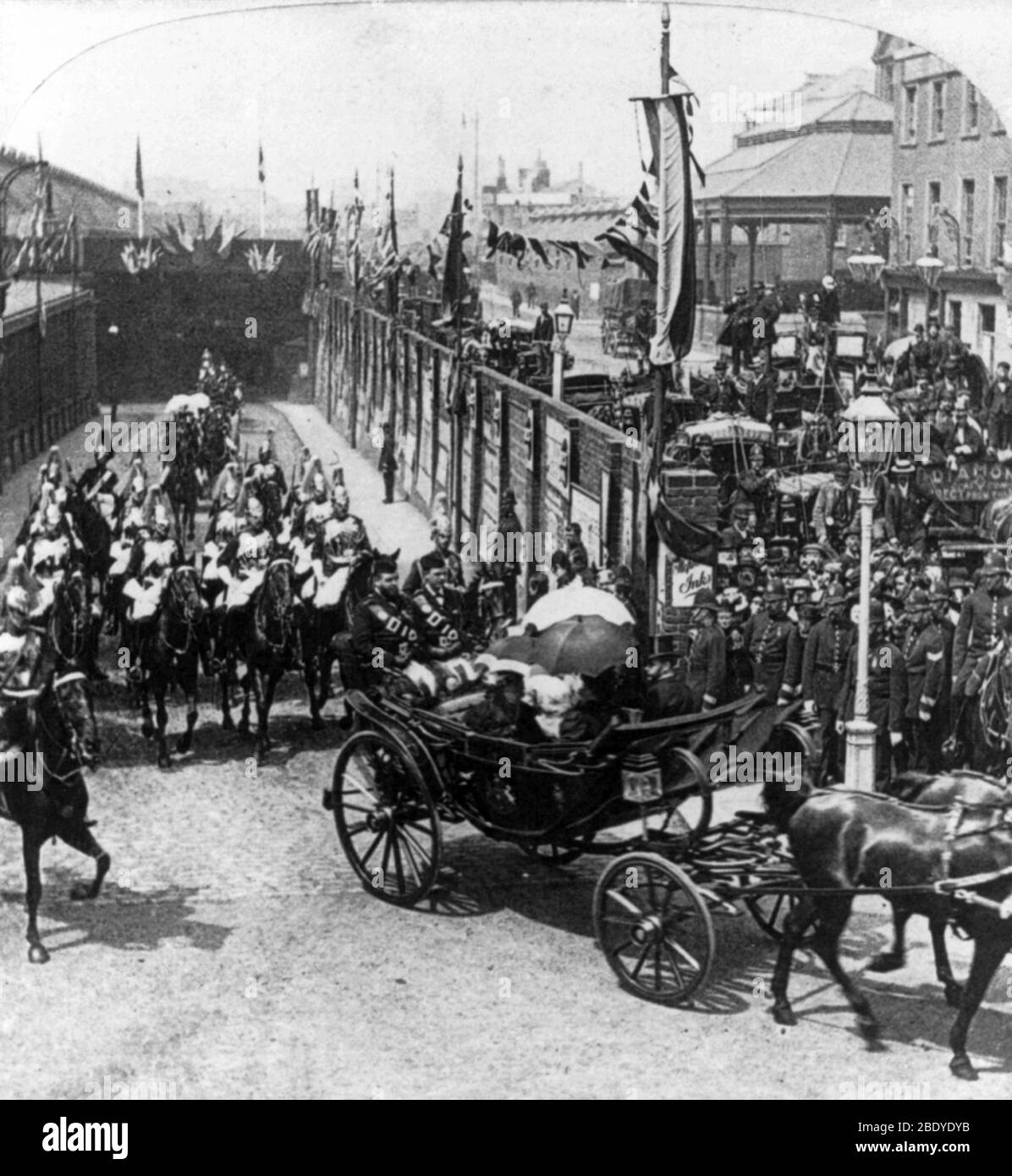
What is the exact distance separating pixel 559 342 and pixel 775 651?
130 inches

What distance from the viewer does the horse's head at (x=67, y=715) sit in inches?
407

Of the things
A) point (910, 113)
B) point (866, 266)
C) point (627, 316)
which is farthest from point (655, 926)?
point (627, 316)

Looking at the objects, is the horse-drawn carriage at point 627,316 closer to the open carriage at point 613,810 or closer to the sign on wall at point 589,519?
the sign on wall at point 589,519

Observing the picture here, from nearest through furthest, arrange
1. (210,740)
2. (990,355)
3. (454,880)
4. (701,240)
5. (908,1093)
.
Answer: (908,1093) → (454,880) → (701,240) → (210,740) → (990,355)

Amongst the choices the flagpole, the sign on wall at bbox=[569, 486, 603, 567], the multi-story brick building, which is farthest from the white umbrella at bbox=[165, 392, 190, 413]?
the multi-story brick building

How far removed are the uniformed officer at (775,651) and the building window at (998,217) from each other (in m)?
3.53

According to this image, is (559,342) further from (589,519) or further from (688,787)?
(688,787)

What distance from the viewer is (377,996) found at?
10070 millimetres

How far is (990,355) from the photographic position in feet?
52.3

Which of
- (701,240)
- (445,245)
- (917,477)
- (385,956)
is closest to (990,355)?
(917,477)

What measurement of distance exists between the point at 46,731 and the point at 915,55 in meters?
7.49

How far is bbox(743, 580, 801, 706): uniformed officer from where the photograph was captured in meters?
11.7

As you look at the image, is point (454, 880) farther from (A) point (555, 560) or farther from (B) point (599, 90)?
(B) point (599, 90)

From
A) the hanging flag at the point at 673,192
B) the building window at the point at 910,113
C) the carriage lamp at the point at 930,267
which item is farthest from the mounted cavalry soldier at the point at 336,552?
the building window at the point at 910,113
